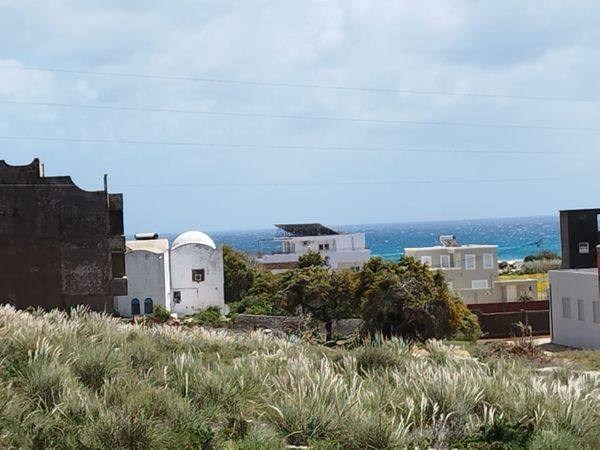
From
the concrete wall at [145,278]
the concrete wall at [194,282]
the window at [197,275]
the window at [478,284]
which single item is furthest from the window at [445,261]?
the concrete wall at [145,278]

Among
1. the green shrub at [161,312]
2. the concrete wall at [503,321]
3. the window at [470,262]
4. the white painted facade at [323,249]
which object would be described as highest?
the white painted facade at [323,249]

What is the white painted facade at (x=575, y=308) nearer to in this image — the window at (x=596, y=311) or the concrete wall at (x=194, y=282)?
the window at (x=596, y=311)

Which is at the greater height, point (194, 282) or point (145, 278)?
point (145, 278)

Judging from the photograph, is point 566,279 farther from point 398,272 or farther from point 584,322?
point 398,272

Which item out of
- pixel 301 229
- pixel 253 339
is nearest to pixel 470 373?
pixel 253 339

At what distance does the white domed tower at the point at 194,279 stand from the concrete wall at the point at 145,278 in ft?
12.3

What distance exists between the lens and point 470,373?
1207cm

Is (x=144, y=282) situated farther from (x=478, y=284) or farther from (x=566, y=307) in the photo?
(x=566, y=307)

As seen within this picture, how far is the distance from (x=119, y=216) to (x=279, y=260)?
52.8 meters

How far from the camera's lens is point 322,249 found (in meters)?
93.8

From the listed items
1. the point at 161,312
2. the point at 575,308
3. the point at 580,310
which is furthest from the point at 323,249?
the point at 580,310

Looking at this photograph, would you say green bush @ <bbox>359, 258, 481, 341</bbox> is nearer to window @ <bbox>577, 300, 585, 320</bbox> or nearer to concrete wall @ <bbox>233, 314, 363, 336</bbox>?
concrete wall @ <bbox>233, 314, 363, 336</bbox>

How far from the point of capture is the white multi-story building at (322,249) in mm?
89562

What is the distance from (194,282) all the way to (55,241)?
22402 mm
